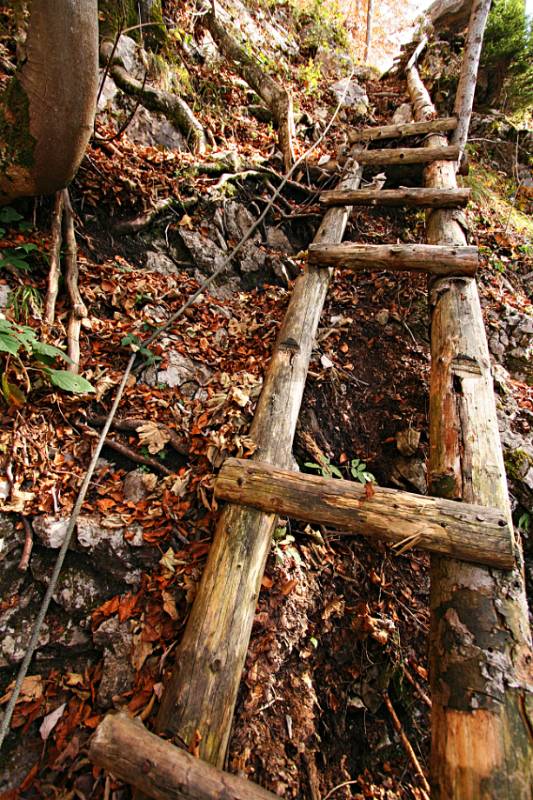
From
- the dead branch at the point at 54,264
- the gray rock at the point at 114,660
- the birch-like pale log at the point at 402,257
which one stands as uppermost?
the birch-like pale log at the point at 402,257

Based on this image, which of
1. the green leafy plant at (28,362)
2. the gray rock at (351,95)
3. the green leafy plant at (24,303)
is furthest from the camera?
the gray rock at (351,95)

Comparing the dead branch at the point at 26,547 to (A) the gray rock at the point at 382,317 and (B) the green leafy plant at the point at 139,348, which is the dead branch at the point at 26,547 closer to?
(B) the green leafy plant at the point at 139,348

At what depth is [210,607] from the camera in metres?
1.76

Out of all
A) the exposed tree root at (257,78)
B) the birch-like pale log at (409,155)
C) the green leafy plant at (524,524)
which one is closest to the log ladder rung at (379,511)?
the green leafy plant at (524,524)

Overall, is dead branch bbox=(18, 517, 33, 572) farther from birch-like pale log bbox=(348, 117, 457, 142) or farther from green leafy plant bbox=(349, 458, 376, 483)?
birch-like pale log bbox=(348, 117, 457, 142)

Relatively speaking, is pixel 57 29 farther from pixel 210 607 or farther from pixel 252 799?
pixel 252 799

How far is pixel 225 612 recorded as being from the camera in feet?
5.71

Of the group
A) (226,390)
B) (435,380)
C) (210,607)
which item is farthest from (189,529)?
(435,380)

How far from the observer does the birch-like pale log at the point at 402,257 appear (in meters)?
3.05

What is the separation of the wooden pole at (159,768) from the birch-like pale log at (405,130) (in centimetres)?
723

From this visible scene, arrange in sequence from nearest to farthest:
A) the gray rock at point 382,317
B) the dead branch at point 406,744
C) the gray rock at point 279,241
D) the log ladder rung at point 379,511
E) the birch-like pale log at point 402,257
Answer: the log ladder rung at point 379,511, the dead branch at point 406,744, the birch-like pale log at point 402,257, the gray rock at point 382,317, the gray rock at point 279,241

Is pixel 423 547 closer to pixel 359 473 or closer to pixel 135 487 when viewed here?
pixel 359 473

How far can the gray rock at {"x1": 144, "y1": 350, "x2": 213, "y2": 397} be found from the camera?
2945mm

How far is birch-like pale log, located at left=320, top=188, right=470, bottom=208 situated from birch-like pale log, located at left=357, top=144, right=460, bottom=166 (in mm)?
1225
